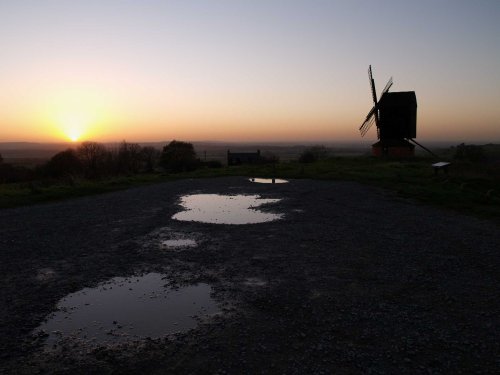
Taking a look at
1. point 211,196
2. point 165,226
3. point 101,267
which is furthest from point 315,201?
point 101,267

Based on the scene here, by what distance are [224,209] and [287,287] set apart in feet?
37.1

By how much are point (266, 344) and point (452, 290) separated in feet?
17.1

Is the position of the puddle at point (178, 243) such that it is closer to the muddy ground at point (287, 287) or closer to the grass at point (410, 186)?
the muddy ground at point (287, 287)

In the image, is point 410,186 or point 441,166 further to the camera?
point 441,166

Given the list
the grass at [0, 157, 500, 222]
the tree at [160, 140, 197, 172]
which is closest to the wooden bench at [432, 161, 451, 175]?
the grass at [0, 157, 500, 222]

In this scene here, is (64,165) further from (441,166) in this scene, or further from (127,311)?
(127,311)

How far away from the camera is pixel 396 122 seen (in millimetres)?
49094

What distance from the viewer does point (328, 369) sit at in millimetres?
5941

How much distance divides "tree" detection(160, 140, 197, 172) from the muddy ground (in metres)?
38.0

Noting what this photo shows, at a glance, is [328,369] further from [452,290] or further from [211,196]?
[211,196]

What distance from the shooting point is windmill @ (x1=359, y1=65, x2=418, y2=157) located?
4872 cm


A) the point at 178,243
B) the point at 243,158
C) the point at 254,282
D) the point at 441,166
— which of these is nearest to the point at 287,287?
the point at 254,282

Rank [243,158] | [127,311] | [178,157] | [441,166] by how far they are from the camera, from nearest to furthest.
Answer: [127,311]
[441,166]
[178,157]
[243,158]

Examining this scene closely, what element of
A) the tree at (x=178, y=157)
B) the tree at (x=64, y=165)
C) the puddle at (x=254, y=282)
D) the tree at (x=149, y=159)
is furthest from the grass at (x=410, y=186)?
the tree at (x=149, y=159)
